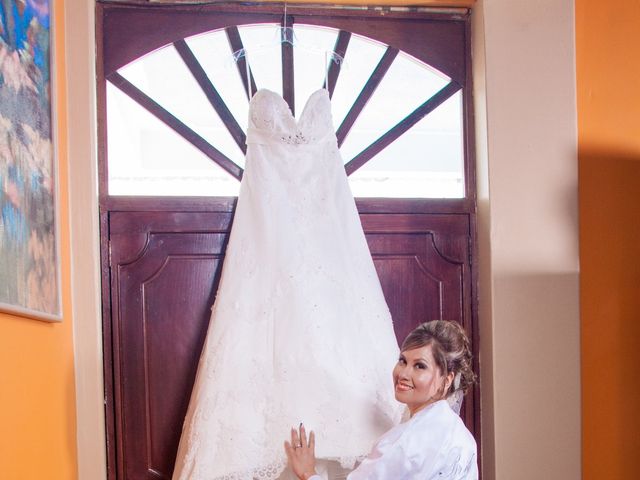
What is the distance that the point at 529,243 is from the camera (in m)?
3.27

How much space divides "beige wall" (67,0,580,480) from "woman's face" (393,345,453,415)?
81cm

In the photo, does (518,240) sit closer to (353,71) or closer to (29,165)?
(353,71)

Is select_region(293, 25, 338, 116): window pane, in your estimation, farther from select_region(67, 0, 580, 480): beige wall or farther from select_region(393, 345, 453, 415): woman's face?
select_region(393, 345, 453, 415): woman's face

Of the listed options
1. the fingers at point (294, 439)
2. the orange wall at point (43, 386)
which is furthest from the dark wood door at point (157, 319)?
the fingers at point (294, 439)

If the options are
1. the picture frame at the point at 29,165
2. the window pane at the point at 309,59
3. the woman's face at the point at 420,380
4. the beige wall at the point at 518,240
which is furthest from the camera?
the window pane at the point at 309,59

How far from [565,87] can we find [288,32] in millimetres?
1038

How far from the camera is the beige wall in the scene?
10.4ft

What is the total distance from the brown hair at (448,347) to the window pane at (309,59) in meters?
1.23

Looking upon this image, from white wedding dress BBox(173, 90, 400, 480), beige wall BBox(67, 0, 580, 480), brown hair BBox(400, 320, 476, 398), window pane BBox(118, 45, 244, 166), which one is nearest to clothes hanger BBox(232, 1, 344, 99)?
window pane BBox(118, 45, 244, 166)

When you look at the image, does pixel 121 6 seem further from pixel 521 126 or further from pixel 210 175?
pixel 521 126

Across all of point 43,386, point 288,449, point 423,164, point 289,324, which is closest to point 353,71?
point 423,164

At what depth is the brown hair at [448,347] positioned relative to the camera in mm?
2496

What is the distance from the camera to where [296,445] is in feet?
8.86

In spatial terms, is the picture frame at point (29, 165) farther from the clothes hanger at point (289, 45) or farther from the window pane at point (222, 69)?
the clothes hanger at point (289, 45)
